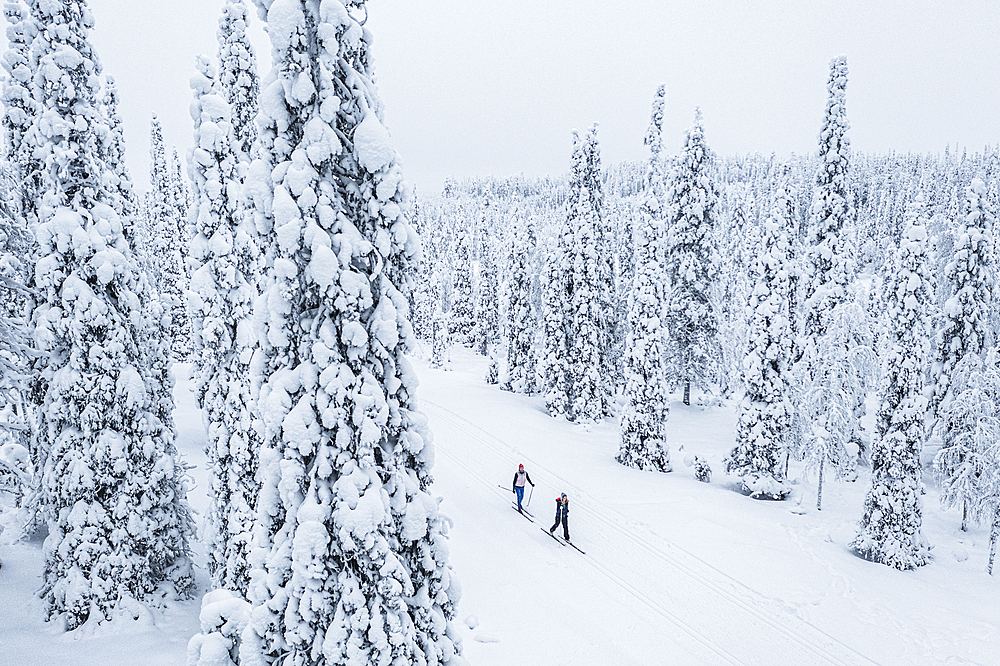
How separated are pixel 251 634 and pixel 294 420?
89.2 inches

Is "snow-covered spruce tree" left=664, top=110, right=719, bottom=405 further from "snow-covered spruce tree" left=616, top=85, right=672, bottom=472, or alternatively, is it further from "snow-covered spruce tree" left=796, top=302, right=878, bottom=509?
"snow-covered spruce tree" left=796, top=302, right=878, bottom=509

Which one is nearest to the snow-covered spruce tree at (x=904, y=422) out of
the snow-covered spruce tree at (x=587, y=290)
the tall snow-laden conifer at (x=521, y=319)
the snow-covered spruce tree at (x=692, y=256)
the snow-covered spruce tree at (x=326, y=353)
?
the snow-covered spruce tree at (x=692, y=256)

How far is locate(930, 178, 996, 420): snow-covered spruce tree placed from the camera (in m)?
20.6

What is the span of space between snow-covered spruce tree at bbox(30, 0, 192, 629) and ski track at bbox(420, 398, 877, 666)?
11905 mm

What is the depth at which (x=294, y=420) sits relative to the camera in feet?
18.8

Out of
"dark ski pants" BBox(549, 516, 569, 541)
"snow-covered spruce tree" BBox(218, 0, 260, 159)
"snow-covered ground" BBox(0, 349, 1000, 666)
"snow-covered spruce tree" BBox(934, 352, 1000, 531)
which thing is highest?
"snow-covered spruce tree" BBox(218, 0, 260, 159)

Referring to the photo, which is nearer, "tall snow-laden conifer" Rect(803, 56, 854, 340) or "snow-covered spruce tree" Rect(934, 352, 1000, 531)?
Result: "snow-covered spruce tree" Rect(934, 352, 1000, 531)

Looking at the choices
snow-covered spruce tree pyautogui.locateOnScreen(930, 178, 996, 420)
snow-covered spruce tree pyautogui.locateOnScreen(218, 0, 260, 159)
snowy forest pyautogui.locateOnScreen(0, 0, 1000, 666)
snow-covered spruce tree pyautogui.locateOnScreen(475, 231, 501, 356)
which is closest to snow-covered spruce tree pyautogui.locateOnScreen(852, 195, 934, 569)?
snowy forest pyautogui.locateOnScreen(0, 0, 1000, 666)

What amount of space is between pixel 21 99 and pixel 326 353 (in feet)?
34.1

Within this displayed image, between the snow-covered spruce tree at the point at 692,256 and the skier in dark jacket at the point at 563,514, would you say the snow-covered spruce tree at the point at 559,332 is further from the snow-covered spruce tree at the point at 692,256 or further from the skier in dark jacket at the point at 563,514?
the skier in dark jacket at the point at 563,514

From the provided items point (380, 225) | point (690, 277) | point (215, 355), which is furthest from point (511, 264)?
point (380, 225)

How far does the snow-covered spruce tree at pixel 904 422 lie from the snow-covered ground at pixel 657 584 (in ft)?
2.98

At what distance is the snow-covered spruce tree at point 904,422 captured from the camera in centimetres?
1761

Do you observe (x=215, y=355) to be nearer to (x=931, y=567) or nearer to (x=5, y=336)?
(x=5, y=336)
